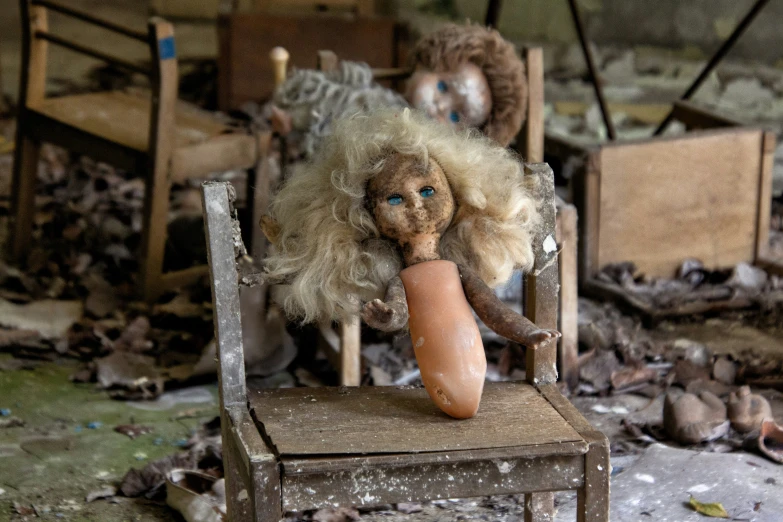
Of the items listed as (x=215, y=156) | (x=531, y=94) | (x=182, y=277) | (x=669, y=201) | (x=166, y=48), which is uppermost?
(x=166, y=48)

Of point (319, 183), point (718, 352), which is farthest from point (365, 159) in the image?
point (718, 352)

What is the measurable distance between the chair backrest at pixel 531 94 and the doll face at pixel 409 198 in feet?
3.80

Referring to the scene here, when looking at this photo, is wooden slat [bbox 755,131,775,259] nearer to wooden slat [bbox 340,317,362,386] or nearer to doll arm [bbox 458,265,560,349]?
wooden slat [bbox 340,317,362,386]

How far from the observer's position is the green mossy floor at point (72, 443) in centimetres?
233

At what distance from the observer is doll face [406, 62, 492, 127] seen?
2648mm

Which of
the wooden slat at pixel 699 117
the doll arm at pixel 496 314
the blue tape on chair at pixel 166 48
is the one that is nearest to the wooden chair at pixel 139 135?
the blue tape on chair at pixel 166 48

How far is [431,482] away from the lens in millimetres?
1561

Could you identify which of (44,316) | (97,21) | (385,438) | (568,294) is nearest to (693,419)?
(568,294)

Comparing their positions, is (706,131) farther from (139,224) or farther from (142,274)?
(139,224)

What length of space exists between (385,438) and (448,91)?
4.28ft

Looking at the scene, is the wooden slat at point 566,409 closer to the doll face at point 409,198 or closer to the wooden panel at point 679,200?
the doll face at point 409,198

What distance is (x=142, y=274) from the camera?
3434 millimetres

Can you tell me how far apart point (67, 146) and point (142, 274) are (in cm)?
50

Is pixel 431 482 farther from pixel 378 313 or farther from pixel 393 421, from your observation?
pixel 378 313
